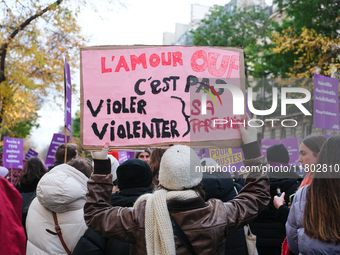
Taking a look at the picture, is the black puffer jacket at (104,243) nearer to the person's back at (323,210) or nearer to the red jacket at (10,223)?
the red jacket at (10,223)

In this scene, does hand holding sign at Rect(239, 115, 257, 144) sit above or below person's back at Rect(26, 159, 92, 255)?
above

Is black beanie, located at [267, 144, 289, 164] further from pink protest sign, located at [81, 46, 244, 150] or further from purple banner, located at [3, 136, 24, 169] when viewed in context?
purple banner, located at [3, 136, 24, 169]

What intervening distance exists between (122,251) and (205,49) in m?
1.73

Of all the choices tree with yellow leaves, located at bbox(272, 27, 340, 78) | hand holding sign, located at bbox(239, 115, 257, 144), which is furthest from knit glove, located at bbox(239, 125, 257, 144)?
tree with yellow leaves, located at bbox(272, 27, 340, 78)

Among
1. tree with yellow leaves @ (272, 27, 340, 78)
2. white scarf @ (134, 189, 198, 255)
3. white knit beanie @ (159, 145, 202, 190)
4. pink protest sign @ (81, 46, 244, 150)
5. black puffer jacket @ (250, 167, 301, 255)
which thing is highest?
tree with yellow leaves @ (272, 27, 340, 78)

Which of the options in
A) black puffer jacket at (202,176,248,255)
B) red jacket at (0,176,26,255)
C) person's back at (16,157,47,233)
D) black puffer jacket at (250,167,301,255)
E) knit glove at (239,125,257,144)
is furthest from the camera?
person's back at (16,157,47,233)

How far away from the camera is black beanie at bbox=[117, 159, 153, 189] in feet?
9.34

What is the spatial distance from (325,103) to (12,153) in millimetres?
7893

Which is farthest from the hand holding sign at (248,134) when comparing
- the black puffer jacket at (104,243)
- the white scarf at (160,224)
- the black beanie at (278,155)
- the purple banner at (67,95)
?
the purple banner at (67,95)

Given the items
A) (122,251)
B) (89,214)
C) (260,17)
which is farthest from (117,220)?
(260,17)

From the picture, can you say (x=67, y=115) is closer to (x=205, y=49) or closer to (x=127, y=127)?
(x=127, y=127)

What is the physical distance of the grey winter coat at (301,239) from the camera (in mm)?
2183

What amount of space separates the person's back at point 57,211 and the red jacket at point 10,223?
13 centimetres

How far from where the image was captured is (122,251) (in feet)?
8.86
